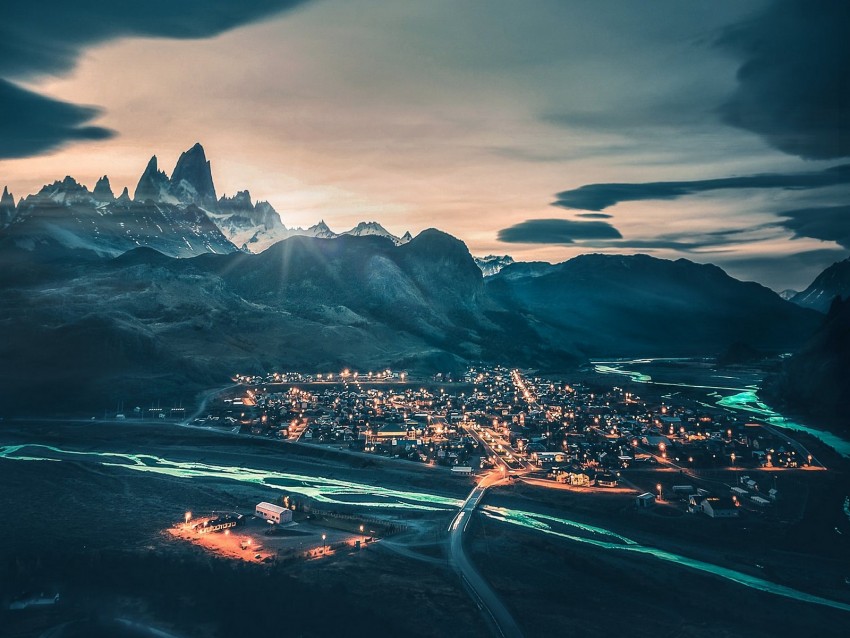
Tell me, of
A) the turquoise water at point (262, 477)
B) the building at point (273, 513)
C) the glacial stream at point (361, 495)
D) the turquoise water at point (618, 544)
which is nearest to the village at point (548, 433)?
the turquoise water at point (618, 544)

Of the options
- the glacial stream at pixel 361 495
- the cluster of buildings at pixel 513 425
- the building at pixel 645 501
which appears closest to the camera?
the glacial stream at pixel 361 495

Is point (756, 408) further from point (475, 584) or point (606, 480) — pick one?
point (475, 584)

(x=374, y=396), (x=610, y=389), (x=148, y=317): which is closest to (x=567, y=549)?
(x=374, y=396)

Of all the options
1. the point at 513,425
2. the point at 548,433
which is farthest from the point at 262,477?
the point at 513,425

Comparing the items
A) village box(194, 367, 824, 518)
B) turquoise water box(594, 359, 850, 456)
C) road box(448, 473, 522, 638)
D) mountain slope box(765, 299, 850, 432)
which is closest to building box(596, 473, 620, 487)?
village box(194, 367, 824, 518)

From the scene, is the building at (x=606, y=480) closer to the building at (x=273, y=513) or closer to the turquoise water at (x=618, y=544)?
the turquoise water at (x=618, y=544)
